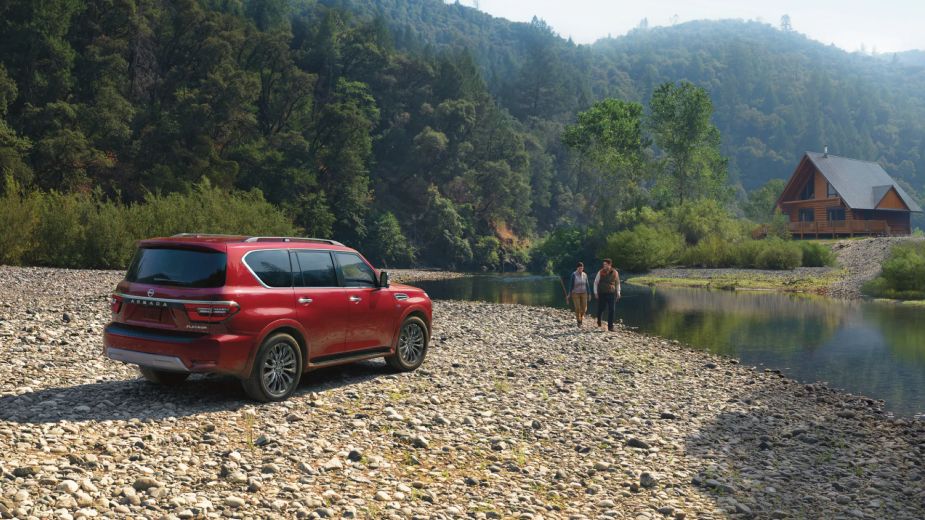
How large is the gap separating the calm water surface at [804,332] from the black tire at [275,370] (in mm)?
11740

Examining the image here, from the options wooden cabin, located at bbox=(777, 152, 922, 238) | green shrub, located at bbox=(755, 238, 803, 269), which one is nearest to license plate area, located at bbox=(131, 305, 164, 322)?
green shrub, located at bbox=(755, 238, 803, 269)

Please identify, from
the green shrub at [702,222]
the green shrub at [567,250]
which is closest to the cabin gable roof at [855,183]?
the green shrub at [702,222]

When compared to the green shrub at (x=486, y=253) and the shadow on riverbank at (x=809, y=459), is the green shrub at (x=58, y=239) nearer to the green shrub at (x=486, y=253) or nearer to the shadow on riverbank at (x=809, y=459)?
the shadow on riverbank at (x=809, y=459)

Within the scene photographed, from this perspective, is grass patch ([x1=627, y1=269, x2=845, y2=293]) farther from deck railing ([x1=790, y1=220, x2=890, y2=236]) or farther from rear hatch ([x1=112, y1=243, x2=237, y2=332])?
rear hatch ([x1=112, y1=243, x2=237, y2=332])

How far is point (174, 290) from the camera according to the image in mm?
9867

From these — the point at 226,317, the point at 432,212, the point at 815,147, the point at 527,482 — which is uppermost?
the point at 815,147

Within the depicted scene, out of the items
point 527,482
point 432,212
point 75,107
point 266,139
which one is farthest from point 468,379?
point 432,212

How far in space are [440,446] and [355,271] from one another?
158 inches

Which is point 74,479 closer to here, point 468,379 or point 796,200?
point 468,379

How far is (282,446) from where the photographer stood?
8641 mm

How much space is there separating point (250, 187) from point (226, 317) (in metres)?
68.6

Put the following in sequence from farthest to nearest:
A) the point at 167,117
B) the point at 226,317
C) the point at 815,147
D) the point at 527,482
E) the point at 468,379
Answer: the point at 815,147
the point at 167,117
the point at 468,379
the point at 226,317
the point at 527,482

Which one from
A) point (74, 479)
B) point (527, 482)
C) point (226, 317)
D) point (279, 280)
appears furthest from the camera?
point (279, 280)

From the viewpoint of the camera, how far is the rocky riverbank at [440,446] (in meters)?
7.20
